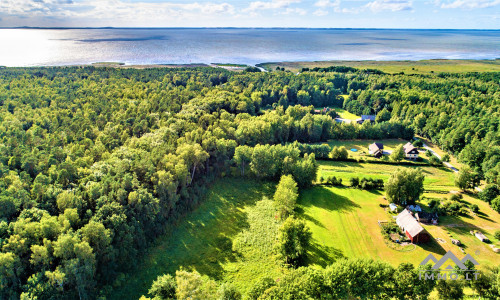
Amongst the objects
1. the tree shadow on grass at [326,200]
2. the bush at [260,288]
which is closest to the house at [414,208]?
the tree shadow on grass at [326,200]

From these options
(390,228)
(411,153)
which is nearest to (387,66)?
(411,153)

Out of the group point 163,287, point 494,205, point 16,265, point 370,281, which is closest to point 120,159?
point 16,265

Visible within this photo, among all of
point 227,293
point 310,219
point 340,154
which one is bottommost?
point 310,219

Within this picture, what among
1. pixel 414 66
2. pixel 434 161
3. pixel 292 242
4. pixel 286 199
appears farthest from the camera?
pixel 414 66

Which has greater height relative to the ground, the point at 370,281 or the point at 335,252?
the point at 370,281

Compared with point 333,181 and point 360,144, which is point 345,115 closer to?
point 360,144

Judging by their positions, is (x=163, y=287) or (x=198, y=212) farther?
(x=198, y=212)

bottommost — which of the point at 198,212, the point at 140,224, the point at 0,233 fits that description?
the point at 198,212

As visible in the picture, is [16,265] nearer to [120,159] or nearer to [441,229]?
[120,159]
